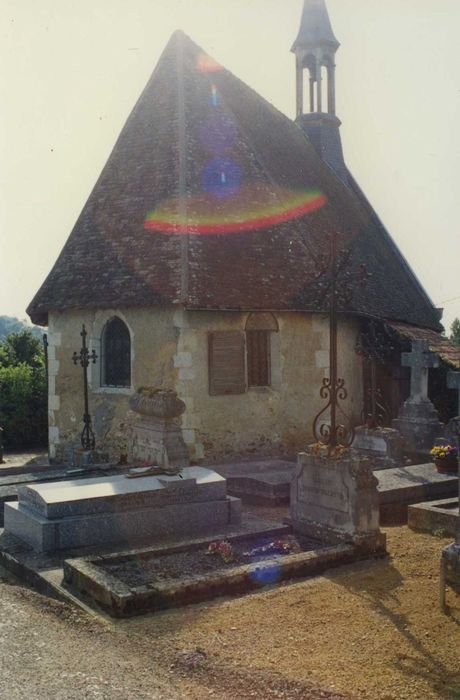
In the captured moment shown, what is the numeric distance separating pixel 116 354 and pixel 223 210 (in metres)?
3.94

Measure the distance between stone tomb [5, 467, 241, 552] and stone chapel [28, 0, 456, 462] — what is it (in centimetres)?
481

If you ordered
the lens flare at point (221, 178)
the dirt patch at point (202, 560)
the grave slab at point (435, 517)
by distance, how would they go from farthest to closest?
1. the lens flare at point (221, 178)
2. the grave slab at point (435, 517)
3. the dirt patch at point (202, 560)

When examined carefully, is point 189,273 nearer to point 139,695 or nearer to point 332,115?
point 139,695

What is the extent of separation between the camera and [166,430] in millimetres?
10633

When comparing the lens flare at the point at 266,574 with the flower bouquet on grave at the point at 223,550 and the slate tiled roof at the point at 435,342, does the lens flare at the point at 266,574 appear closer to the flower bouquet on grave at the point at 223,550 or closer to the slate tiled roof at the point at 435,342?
the flower bouquet on grave at the point at 223,550

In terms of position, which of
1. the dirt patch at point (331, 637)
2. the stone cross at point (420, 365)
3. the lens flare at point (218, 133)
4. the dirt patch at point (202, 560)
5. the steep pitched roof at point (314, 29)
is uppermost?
the steep pitched roof at point (314, 29)

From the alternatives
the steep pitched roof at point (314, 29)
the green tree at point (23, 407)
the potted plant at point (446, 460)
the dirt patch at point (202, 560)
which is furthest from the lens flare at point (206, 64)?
the dirt patch at point (202, 560)

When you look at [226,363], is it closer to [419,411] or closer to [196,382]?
[196,382]

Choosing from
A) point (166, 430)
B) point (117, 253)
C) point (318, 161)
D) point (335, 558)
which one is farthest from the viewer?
point (318, 161)

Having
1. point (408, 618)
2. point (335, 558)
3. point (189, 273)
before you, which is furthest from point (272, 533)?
point (189, 273)

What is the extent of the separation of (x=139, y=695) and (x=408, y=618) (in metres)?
2.64

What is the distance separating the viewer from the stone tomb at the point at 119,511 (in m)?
8.15

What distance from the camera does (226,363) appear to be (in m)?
14.2

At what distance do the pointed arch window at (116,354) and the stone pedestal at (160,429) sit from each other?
3.74 metres
